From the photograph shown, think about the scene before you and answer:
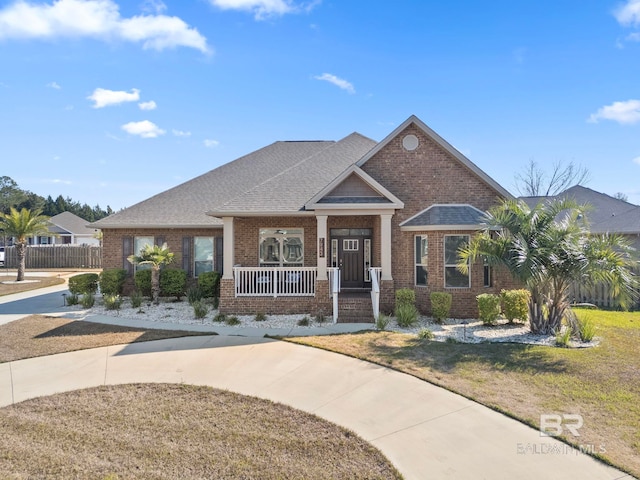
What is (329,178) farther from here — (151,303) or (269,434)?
(269,434)

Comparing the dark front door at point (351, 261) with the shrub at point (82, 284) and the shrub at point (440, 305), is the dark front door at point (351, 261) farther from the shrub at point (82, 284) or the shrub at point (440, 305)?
the shrub at point (82, 284)

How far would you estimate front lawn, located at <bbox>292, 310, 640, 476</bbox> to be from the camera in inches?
192

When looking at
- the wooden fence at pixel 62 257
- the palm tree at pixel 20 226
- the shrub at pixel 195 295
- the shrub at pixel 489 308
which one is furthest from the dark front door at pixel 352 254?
Result: the wooden fence at pixel 62 257

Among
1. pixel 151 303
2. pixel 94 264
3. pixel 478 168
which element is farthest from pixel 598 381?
pixel 94 264

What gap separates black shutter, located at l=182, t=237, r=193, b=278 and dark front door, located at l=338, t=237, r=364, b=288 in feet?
21.6

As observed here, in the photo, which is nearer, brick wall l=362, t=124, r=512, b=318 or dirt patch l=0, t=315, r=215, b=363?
dirt patch l=0, t=315, r=215, b=363

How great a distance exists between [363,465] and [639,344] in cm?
880

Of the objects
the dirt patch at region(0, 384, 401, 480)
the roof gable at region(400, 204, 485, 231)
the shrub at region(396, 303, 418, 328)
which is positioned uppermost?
the roof gable at region(400, 204, 485, 231)

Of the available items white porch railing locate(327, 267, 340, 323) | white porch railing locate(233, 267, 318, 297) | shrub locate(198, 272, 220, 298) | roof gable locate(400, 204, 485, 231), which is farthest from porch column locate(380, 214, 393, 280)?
shrub locate(198, 272, 220, 298)

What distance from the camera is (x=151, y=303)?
14.2 meters

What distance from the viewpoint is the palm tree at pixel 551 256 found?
8984 millimetres

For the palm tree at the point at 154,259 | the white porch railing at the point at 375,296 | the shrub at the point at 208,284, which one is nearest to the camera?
the white porch railing at the point at 375,296

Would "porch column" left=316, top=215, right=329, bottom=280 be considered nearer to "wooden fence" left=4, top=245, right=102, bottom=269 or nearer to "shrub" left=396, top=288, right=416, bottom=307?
"shrub" left=396, top=288, right=416, bottom=307

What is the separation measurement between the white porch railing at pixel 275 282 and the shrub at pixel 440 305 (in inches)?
161
